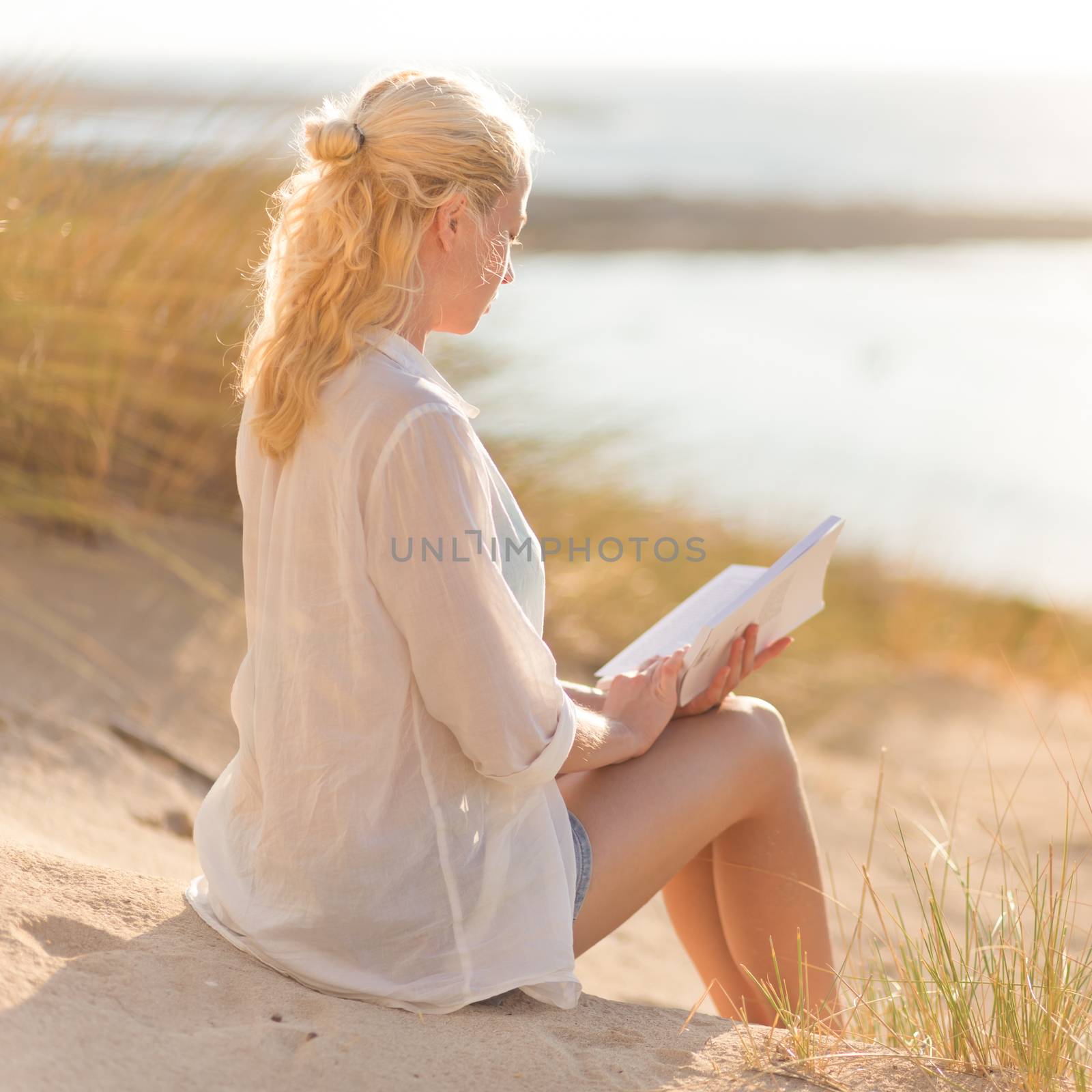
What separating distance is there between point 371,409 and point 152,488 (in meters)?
2.19

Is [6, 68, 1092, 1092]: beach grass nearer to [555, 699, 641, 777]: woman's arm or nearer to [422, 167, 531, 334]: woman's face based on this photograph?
[555, 699, 641, 777]: woman's arm

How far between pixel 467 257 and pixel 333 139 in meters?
0.22

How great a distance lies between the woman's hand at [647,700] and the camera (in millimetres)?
1793

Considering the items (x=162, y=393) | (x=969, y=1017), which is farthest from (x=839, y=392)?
(x=969, y=1017)

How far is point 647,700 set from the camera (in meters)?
1.82

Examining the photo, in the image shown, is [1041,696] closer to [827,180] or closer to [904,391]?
[904,391]

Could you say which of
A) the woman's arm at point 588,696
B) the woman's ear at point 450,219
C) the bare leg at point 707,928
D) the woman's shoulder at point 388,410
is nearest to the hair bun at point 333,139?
the woman's ear at point 450,219

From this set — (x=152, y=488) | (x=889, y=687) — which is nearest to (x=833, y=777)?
(x=889, y=687)

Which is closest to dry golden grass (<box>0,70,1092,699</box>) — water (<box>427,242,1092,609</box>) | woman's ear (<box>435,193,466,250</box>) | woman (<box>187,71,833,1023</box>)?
water (<box>427,242,1092,609</box>)

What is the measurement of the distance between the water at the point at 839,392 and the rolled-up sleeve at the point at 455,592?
99cm

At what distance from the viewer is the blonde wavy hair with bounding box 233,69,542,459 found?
1.50 meters

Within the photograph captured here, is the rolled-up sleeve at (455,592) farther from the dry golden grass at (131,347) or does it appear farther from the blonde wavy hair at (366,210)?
the dry golden grass at (131,347)

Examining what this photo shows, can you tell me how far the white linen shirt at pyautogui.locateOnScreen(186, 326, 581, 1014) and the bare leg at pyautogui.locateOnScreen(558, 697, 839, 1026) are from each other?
0.44ft

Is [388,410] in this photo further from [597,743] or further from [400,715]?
[597,743]
